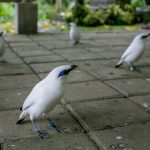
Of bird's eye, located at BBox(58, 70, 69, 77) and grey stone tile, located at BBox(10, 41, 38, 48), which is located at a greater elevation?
bird's eye, located at BBox(58, 70, 69, 77)

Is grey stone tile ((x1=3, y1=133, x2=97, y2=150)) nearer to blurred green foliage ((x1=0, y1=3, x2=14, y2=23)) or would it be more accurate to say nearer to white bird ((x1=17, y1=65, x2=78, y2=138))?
white bird ((x1=17, y1=65, x2=78, y2=138))

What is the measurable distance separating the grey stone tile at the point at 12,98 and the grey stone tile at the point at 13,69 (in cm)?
102

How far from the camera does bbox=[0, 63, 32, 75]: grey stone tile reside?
585 cm

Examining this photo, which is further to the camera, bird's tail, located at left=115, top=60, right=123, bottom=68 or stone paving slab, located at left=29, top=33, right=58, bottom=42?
stone paving slab, located at left=29, top=33, right=58, bottom=42

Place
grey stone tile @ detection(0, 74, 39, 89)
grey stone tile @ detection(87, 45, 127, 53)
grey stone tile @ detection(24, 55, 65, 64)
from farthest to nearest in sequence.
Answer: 1. grey stone tile @ detection(87, 45, 127, 53)
2. grey stone tile @ detection(24, 55, 65, 64)
3. grey stone tile @ detection(0, 74, 39, 89)

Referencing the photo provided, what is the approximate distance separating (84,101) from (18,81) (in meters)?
1.32

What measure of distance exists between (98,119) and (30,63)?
9.96ft

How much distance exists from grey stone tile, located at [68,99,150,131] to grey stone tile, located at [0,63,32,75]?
6.12 feet

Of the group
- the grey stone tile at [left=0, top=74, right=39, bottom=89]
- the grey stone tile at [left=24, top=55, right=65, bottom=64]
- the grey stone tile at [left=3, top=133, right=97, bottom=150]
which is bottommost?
the grey stone tile at [left=24, top=55, right=65, bottom=64]

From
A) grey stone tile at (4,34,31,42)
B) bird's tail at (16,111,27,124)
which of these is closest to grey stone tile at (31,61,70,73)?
bird's tail at (16,111,27,124)

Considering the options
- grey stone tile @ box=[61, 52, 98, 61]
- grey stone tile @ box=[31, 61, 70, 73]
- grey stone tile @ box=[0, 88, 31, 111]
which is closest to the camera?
grey stone tile @ box=[0, 88, 31, 111]

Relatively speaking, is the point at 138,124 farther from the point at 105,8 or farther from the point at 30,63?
the point at 105,8

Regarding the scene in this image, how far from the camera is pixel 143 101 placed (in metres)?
4.37

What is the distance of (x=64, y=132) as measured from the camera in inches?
135
